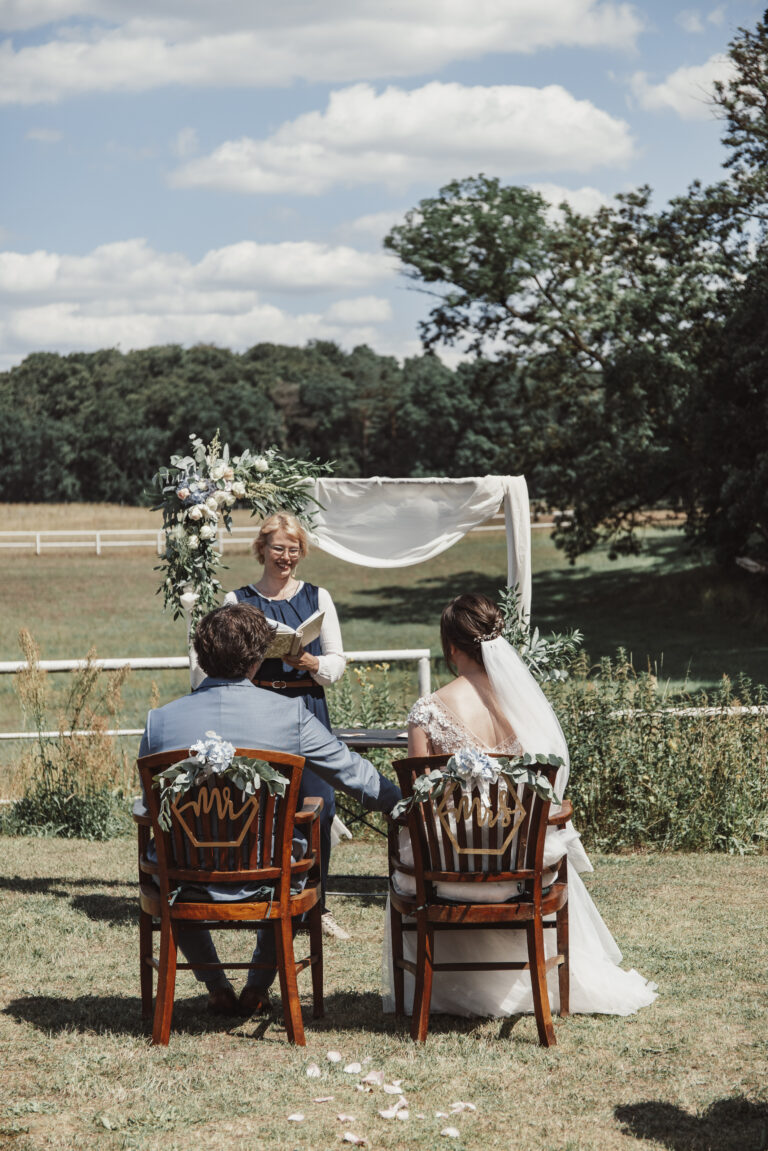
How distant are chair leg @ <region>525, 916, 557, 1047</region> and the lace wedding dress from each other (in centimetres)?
27

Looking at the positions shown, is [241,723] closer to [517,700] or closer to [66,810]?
[517,700]

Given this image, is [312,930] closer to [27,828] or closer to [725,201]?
[27,828]

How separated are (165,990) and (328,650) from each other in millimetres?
2043

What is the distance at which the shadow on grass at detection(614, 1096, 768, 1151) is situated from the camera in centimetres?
350

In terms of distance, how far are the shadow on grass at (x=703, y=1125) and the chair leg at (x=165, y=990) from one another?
1559mm

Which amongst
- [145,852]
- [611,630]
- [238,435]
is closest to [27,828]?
[145,852]

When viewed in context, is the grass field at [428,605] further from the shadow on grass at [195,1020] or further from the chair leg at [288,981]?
the chair leg at [288,981]

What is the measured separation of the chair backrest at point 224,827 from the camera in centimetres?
415

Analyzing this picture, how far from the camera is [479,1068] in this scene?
13.4ft

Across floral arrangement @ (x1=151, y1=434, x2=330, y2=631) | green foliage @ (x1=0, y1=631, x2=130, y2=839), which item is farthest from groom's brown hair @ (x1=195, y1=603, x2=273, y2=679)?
green foliage @ (x1=0, y1=631, x2=130, y2=839)

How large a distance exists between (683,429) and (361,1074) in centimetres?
2157

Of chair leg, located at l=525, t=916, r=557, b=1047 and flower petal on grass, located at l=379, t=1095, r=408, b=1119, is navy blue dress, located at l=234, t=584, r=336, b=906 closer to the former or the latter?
chair leg, located at l=525, t=916, r=557, b=1047

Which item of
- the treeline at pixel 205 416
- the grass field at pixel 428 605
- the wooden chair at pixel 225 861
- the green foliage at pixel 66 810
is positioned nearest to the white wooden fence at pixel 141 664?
the green foliage at pixel 66 810

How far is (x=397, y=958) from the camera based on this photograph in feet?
15.4
